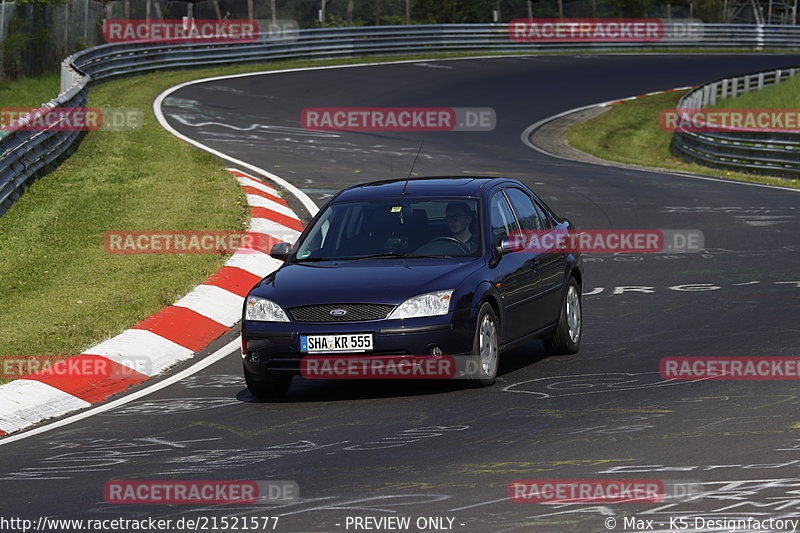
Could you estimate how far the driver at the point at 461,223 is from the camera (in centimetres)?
1027

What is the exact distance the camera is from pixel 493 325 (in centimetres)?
992

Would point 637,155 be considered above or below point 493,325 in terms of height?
below

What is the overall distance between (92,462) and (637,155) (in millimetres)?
27188

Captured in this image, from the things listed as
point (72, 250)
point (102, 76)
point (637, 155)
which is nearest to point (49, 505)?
point (72, 250)

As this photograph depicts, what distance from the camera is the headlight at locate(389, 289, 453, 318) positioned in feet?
30.7

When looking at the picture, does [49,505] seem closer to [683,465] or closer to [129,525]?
[129,525]

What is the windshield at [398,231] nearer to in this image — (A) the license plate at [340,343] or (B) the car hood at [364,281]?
(B) the car hood at [364,281]
